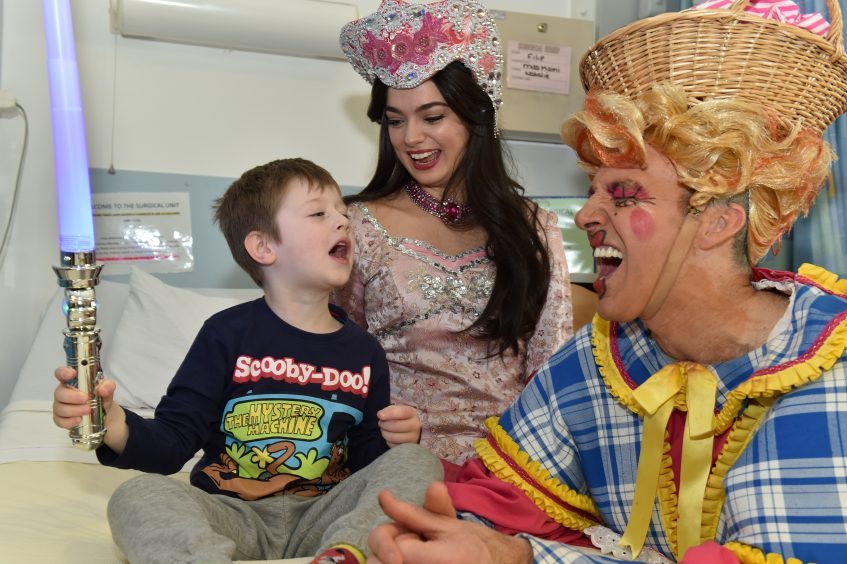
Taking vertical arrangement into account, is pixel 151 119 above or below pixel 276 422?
above

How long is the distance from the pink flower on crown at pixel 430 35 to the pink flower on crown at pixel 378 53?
6 centimetres

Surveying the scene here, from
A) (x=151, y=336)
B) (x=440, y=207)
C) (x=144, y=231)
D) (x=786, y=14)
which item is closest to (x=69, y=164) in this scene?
(x=786, y=14)

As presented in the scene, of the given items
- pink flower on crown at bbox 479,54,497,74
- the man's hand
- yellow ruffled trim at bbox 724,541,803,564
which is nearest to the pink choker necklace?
pink flower on crown at bbox 479,54,497,74

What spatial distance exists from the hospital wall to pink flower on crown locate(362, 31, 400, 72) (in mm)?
844

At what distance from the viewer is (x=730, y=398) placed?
1128mm

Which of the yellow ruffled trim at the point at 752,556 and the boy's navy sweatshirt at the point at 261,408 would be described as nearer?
the yellow ruffled trim at the point at 752,556

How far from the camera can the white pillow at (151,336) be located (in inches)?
88.1

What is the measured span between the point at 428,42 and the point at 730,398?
1148 mm

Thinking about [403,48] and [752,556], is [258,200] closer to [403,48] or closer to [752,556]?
[403,48]

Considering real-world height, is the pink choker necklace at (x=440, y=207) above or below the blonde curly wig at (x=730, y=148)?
below

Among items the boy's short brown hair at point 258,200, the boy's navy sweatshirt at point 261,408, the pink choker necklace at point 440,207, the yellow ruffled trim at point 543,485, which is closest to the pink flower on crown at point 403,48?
the pink choker necklace at point 440,207

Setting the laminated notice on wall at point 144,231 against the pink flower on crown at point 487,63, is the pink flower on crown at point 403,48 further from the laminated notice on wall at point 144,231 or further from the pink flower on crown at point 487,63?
the laminated notice on wall at point 144,231

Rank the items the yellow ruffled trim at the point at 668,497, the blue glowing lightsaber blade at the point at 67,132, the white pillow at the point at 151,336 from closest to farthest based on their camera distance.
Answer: the blue glowing lightsaber blade at the point at 67,132, the yellow ruffled trim at the point at 668,497, the white pillow at the point at 151,336

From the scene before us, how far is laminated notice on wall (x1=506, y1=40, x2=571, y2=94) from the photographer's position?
3002 mm
